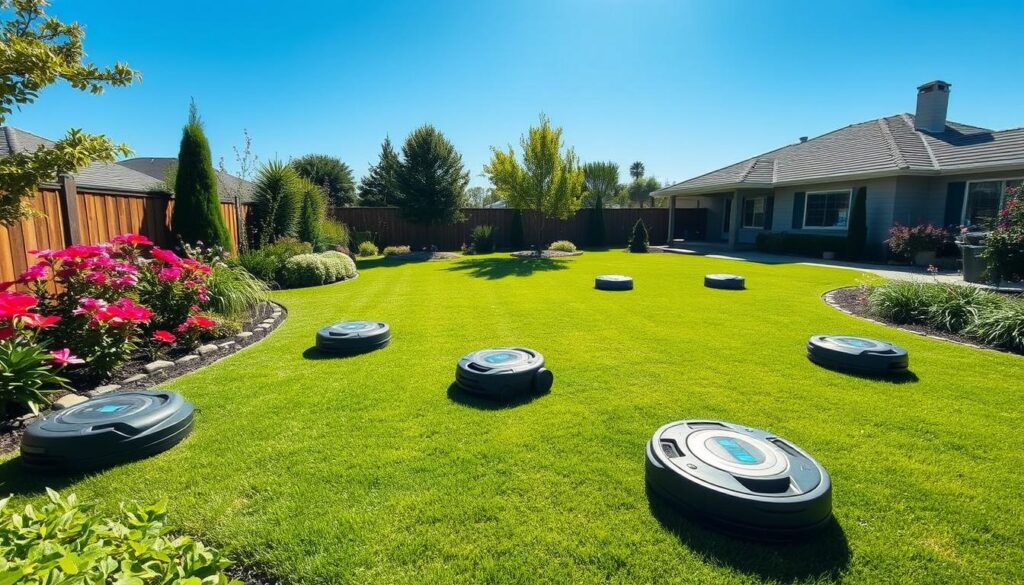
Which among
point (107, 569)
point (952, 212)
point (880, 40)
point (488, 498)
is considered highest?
point (880, 40)

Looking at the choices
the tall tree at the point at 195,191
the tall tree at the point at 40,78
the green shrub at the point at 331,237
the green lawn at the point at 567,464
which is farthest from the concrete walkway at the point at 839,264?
the tall tree at the point at 195,191

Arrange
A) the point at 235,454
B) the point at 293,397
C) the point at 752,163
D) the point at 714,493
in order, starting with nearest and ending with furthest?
the point at 714,493 < the point at 235,454 < the point at 293,397 < the point at 752,163

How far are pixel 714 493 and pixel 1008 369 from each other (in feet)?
15.7

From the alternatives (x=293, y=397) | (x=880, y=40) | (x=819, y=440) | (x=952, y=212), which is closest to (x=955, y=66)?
(x=952, y=212)

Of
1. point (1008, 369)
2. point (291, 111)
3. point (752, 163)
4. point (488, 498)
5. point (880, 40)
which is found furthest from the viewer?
point (752, 163)

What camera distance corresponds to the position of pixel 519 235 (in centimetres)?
2144

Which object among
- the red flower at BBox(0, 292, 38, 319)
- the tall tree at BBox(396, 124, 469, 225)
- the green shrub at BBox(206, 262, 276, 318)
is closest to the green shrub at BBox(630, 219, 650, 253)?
the tall tree at BBox(396, 124, 469, 225)

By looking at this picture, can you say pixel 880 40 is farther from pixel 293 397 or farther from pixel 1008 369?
pixel 293 397

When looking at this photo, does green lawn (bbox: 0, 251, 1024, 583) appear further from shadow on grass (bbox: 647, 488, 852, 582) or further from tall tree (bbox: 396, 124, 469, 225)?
tall tree (bbox: 396, 124, 469, 225)

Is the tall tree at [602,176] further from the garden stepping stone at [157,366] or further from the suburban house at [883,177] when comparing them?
the garden stepping stone at [157,366]

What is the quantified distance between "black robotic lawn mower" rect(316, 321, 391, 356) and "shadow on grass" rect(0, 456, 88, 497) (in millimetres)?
2395

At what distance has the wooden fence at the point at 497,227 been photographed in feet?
65.4

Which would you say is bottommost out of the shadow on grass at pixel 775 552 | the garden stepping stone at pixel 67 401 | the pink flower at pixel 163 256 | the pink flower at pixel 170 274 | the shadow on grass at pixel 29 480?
the shadow on grass at pixel 775 552

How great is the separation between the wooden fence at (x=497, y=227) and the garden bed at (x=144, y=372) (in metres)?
14.4
